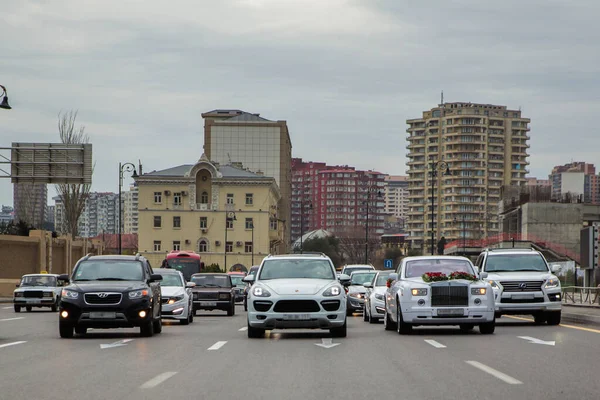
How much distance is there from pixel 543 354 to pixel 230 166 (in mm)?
125292

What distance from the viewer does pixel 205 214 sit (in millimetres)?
132500

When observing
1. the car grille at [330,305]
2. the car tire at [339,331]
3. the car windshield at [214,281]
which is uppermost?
the car grille at [330,305]

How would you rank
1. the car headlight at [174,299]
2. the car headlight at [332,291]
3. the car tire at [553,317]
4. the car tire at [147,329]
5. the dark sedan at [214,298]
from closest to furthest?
the car headlight at [332,291] → the car tire at [147,329] → the car tire at [553,317] → the car headlight at [174,299] → the dark sedan at [214,298]

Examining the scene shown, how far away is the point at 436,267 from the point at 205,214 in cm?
10930

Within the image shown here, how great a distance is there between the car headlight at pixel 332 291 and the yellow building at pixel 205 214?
359 ft

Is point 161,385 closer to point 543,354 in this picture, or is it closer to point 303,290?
point 543,354

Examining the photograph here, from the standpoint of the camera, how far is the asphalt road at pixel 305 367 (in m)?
11.2

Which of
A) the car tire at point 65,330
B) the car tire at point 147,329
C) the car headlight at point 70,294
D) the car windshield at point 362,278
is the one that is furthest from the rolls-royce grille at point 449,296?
the car windshield at point 362,278

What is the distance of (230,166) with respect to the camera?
462 feet

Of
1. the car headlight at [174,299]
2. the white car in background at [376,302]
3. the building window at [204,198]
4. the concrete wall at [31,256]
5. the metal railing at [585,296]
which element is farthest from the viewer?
the building window at [204,198]

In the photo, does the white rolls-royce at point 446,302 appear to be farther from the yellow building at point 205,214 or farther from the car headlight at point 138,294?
the yellow building at point 205,214

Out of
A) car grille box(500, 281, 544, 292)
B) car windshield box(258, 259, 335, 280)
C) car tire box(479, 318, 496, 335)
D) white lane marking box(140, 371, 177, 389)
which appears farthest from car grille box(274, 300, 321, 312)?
car grille box(500, 281, 544, 292)

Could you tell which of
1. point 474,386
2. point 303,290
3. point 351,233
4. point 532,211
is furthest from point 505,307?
point 351,233

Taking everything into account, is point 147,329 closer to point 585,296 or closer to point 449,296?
point 449,296
